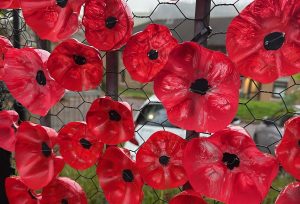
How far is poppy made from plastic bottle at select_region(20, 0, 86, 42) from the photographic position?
0.48 meters

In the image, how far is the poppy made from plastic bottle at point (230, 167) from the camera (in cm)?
41

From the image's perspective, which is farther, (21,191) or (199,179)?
(21,191)

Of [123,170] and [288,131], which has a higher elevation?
[288,131]

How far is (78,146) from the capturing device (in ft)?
1.87

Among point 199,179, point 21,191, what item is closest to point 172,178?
point 199,179

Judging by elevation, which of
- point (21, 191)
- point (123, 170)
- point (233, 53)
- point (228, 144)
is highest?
point (233, 53)

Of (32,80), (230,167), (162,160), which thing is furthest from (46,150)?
(230,167)

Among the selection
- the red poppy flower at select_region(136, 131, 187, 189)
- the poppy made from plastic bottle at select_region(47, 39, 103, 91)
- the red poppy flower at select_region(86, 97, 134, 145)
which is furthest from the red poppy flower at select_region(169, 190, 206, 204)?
the poppy made from plastic bottle at select_region(47, 39, 103, 91)

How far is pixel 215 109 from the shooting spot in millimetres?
409

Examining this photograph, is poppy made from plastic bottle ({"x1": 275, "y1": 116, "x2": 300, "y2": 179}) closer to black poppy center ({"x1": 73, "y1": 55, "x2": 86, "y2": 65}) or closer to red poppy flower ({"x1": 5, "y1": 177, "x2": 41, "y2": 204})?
black poppy center ({"x1": 73, "y1": 55, "x2": 86, "y2": 65})

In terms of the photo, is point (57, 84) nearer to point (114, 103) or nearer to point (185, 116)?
point (114, 103)

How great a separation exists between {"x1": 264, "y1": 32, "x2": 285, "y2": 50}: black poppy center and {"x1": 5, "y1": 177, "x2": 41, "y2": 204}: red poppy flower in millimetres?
535

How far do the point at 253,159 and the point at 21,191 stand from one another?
1.61ft

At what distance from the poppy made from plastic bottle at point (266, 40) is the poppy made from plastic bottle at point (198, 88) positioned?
0.02 meters
